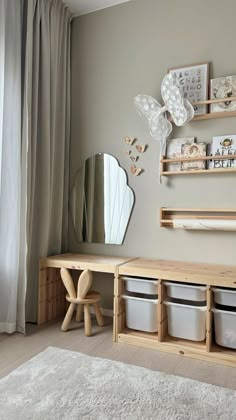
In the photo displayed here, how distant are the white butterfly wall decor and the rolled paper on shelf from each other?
60 centimetres

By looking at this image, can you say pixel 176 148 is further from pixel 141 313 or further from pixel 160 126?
pixel 141 313

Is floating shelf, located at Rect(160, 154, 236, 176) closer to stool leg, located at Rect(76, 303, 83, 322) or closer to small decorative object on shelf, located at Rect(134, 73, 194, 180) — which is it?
small decorative object on shelf, located at Rect(134, 73, 194, 180)

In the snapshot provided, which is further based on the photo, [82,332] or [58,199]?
[58,199]

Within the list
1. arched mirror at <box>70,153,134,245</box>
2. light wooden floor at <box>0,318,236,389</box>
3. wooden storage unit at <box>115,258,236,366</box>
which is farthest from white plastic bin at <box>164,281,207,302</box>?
arched mirror at <box>70,153,134,245</box>

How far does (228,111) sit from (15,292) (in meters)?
2.08

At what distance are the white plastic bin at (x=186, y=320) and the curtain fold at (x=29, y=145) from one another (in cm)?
110

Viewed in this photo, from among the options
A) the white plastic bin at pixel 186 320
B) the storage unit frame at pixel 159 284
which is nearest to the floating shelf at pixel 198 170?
the storage unit frame at pixel 159 284

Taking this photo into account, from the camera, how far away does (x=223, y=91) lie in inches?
91.7

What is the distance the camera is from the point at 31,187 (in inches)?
97.5

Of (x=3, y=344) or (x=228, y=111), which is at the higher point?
(x=228, y=111)

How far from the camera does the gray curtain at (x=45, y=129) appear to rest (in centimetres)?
243

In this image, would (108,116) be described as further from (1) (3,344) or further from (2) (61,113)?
(1) (3,344)

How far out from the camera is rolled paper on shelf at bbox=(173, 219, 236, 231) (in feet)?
7.37

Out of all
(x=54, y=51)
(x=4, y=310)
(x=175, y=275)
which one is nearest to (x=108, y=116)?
(x=54, y=51)
